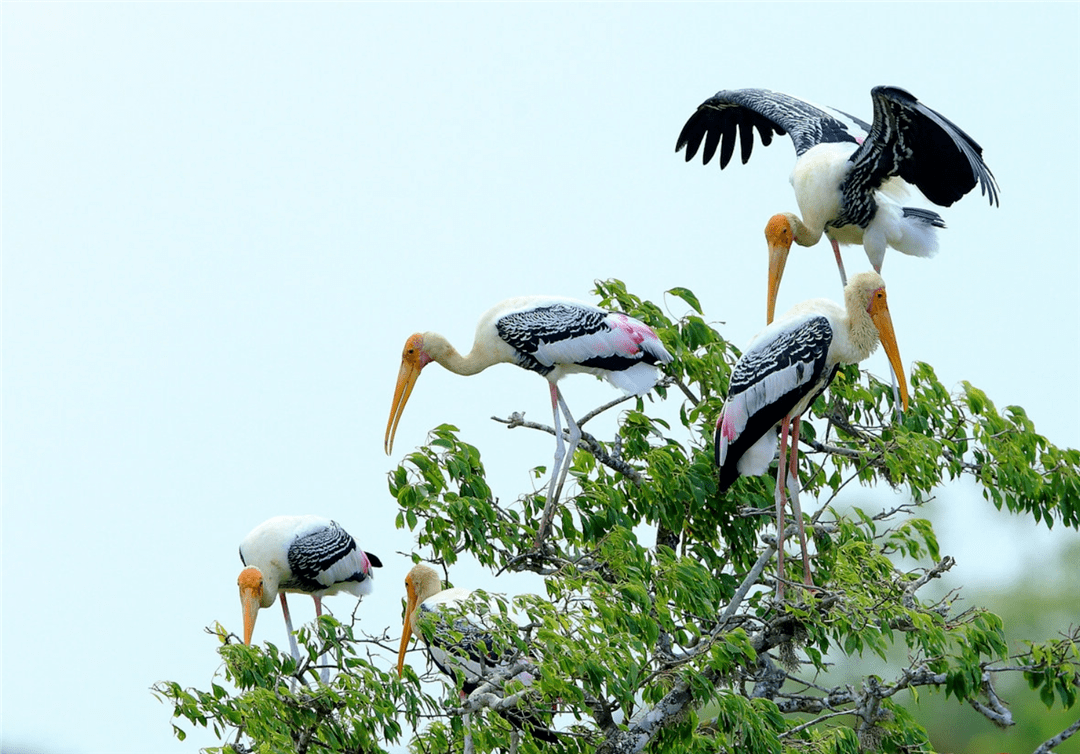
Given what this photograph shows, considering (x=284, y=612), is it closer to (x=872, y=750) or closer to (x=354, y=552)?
(x=354, y=552)

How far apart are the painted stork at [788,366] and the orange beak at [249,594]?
11.1 ft

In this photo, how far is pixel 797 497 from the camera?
5.70 meters

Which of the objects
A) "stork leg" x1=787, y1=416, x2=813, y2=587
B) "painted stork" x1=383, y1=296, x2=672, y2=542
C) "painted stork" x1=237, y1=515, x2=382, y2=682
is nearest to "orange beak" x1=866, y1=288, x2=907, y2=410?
"stork leg" x1=787, y1=416, x2=813, y2=587

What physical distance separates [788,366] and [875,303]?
1.43 ft

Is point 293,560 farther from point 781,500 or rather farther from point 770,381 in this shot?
point 770,381

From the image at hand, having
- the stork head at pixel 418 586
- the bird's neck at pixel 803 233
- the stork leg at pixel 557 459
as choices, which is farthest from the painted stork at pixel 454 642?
the bird's neck at pixel 803 233

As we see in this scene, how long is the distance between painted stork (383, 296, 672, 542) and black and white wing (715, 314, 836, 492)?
0.66 metres

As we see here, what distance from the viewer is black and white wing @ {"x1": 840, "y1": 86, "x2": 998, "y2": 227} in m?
6.37

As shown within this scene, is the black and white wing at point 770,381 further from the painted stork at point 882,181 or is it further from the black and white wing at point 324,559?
the black and white wing at point 324,559

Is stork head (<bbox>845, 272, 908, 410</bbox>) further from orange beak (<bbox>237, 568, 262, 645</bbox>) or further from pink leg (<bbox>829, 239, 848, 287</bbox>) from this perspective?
orange beak (<bbox>237, 568, 262, 645</bbox>)

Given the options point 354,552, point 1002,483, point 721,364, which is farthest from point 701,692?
point 354,552

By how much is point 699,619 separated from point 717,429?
76cm

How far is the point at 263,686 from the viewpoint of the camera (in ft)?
15.9

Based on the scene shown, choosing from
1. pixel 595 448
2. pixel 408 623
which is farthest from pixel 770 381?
pixel 408 623
